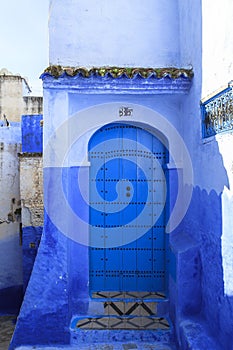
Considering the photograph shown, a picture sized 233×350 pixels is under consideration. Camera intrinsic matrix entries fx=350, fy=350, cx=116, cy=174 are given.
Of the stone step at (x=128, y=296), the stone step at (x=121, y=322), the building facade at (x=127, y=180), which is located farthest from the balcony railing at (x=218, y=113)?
the stone step at (x=121, y=322)

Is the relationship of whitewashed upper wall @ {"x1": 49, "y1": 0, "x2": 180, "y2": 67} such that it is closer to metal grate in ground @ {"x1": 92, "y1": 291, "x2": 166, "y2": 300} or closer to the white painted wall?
metal grate in ground @ {"x1": 92, "y1": 291, "x2": 166, "y2": 300}

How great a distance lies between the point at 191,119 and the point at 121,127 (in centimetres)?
107

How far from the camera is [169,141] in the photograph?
5.11 metres

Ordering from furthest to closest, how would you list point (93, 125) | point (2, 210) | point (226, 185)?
point (2, 210) < point (93, 125) < point (226, 185)

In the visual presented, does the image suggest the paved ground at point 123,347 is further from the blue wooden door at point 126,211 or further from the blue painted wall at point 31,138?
the blue painted wall at point 31,138

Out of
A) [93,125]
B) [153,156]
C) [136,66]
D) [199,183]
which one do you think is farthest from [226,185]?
[136,66]

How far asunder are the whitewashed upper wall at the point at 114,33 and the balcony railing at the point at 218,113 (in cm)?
149

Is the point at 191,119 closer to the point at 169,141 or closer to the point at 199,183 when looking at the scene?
the point at 169,141

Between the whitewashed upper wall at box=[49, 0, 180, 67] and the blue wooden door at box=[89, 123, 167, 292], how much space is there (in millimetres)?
1090

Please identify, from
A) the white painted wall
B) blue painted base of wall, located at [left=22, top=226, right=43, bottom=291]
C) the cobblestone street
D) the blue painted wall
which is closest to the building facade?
the cobblestone street

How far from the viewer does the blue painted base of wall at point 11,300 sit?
876cm

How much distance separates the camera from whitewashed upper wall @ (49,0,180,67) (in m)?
5.18

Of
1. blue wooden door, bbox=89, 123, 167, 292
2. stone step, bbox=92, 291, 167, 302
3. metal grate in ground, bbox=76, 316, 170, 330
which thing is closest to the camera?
metal grate in ground, bbox=76, 316, 170, 330

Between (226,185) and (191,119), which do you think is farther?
(191,119)
